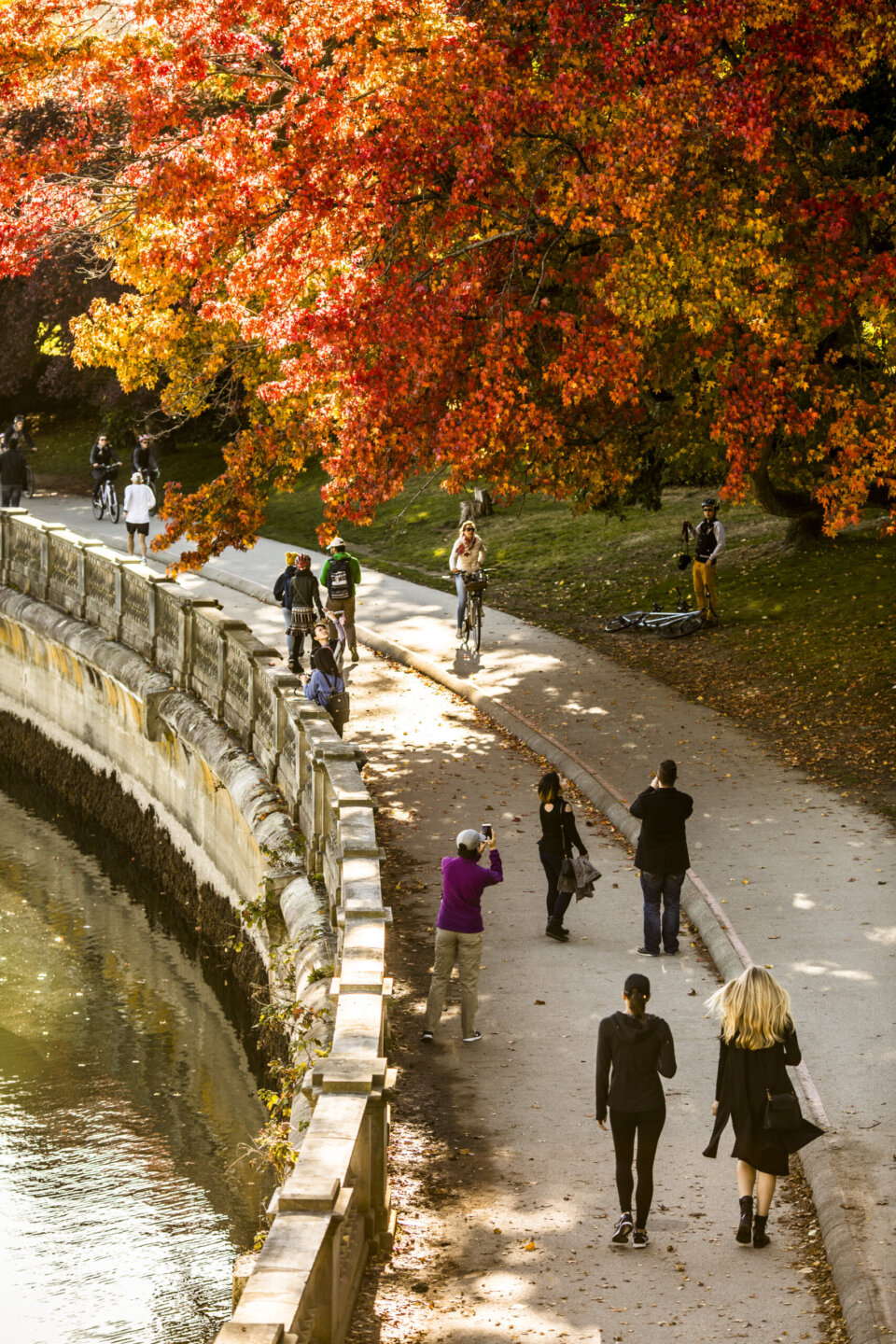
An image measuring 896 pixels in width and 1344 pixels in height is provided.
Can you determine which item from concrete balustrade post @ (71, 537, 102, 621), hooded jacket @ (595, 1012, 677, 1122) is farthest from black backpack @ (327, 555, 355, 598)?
hooded jacket @ (595, 1012, 677, 1122)

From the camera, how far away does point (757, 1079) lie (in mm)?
7906

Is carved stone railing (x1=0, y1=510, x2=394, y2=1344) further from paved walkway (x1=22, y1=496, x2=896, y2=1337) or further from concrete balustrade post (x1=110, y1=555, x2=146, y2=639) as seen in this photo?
paved walkway (x1=22, y1=496, x2=896, y2=1337)

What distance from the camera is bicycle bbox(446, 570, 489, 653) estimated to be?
21.0 metres

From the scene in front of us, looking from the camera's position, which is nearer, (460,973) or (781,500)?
(460,973)

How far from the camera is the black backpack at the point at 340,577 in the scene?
2002cm

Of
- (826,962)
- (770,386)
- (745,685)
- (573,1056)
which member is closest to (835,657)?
(745,685)

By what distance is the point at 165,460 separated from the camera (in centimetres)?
4125

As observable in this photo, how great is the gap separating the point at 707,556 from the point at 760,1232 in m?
14.2

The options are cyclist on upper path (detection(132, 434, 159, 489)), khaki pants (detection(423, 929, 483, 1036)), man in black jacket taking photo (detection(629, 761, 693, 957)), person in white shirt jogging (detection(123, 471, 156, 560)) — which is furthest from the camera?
cyclist on upper path (detection(132, 434, 159, 489))

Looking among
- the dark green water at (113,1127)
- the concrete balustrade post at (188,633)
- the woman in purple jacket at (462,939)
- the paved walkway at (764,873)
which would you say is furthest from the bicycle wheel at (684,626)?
the woman in purple jacket at (462,939)

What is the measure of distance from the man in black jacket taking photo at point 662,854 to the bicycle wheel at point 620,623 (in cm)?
1138

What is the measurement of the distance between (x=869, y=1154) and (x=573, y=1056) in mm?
2039

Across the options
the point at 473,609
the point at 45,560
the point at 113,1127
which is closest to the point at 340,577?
the point at 473,609

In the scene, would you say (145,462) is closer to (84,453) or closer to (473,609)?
(473,609)
